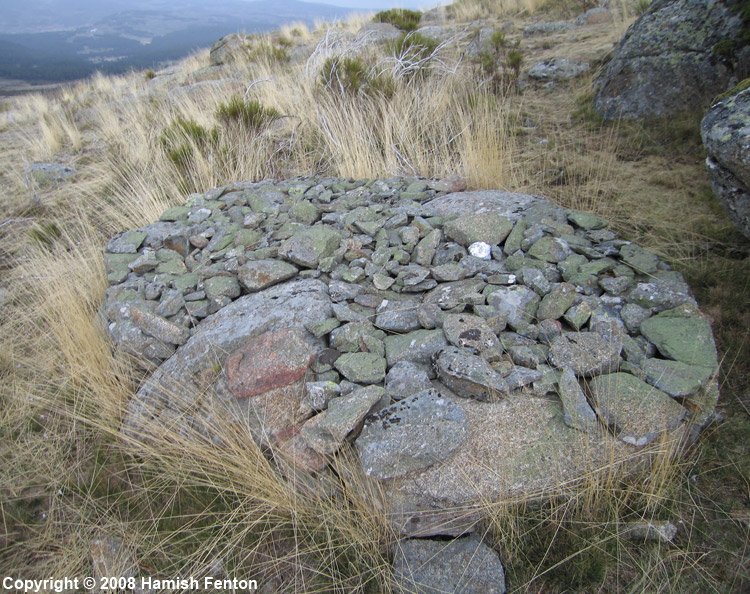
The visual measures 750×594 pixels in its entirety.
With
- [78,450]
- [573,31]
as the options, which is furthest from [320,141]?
[573,31]

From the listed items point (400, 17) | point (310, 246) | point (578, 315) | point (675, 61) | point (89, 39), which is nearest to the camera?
point (578, 315)

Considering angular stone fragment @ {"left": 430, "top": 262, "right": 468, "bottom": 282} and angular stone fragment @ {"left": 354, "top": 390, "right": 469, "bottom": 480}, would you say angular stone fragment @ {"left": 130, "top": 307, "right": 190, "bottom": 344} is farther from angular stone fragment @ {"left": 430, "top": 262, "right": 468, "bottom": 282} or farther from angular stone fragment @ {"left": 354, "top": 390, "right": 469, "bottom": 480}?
angular stone fragment @ {"left": 430, "top": 262, "right": 468, "bottom": 282}

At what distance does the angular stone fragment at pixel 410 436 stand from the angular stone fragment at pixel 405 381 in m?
→ 0.10

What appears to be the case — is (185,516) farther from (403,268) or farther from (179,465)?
(403,268)

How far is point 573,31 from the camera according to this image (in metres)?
7.02

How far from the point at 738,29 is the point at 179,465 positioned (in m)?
5.02

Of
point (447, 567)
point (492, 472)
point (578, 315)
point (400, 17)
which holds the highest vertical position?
point (400, 17)

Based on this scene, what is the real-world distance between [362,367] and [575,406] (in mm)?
939

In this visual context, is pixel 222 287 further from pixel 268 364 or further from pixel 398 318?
pixel 398 318

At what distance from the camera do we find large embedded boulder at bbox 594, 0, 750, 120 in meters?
3.61

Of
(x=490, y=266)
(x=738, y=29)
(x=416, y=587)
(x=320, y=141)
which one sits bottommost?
(x=416, y=587)

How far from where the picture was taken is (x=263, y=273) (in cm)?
271

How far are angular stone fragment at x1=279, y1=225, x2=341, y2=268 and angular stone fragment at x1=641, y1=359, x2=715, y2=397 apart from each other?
6.10ft

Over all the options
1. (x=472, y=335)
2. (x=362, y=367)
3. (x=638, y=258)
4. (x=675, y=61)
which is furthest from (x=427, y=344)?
(x=675, y=61)
